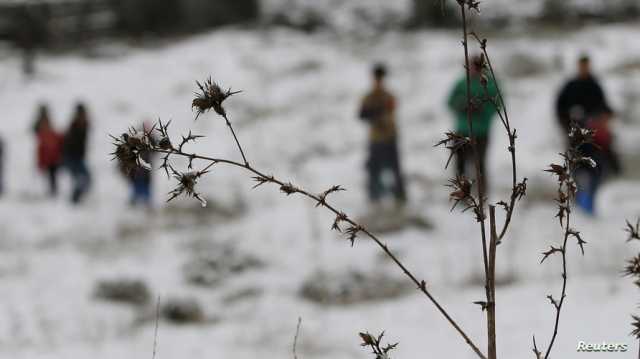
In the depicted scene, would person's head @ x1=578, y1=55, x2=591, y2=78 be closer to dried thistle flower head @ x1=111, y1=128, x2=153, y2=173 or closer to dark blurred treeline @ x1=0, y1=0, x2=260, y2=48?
dried thistle flower head @ x1=111, y1=128, x2=153, y2=173

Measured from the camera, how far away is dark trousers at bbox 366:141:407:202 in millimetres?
8931

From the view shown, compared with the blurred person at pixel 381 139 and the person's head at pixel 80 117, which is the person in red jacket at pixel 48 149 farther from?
the blurred person at pixel 381 139

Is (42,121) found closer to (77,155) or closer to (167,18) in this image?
(77,155)

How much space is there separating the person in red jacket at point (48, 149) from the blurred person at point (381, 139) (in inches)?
172

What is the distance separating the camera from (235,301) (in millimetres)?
6770

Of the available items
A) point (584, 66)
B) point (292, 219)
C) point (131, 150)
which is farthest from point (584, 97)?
point (131, 150)

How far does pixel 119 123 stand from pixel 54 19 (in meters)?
9.00

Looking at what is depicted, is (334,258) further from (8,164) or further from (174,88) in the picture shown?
(174,88)

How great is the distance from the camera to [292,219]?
917 cm

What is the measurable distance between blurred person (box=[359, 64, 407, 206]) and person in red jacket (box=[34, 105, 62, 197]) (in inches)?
172

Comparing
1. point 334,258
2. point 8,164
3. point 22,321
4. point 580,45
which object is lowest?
point 22,321

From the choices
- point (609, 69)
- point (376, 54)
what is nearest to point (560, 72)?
point (609, 69)

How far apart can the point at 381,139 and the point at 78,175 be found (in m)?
4.15

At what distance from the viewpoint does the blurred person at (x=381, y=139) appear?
28.4 ft
